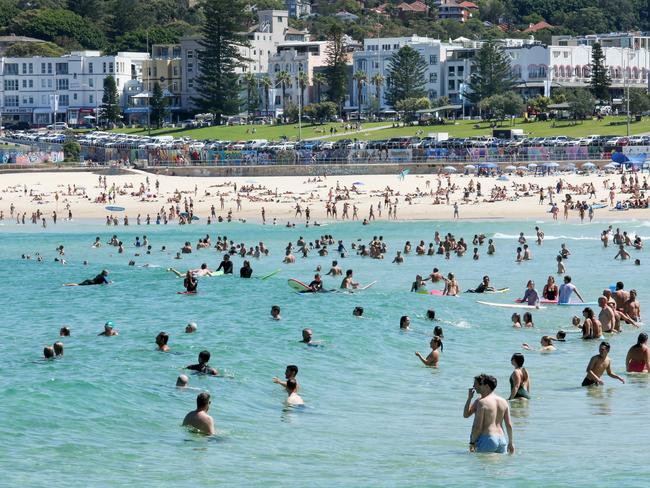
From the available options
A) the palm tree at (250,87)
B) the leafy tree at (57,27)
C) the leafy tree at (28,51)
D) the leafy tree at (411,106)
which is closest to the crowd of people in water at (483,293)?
the leafy tree at (411,106)

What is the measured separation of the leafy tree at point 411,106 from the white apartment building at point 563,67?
35.6ft

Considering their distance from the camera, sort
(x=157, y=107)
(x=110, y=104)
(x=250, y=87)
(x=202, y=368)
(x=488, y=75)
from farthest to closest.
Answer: (x=110, y=104)
(x=250, y=87)
(x=157, y=107)
(x=488, y=75)
(x=202, y=368)

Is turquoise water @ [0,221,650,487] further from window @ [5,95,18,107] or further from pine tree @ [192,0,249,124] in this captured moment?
window @ [5,95,18,107]

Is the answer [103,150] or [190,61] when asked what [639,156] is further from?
[190,61]

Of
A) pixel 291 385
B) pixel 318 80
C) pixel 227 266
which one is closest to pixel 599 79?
pixel 318 80

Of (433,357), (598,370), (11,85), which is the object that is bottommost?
(433,357)

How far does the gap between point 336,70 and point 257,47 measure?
69.0 feet

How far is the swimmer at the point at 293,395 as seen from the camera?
1834cm

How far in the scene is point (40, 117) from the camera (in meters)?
128

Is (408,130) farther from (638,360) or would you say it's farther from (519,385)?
(519,385)

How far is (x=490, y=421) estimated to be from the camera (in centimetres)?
1391

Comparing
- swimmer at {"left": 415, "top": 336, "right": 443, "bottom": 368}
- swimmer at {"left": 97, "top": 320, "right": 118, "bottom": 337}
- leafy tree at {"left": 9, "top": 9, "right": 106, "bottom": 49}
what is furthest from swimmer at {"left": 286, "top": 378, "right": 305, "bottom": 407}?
leafy tree at {"left": 9, "top": 9, "right": 106, "bottom": 49}

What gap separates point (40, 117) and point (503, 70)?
50.2 meters

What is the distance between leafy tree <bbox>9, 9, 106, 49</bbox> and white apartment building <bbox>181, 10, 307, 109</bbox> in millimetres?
19963
